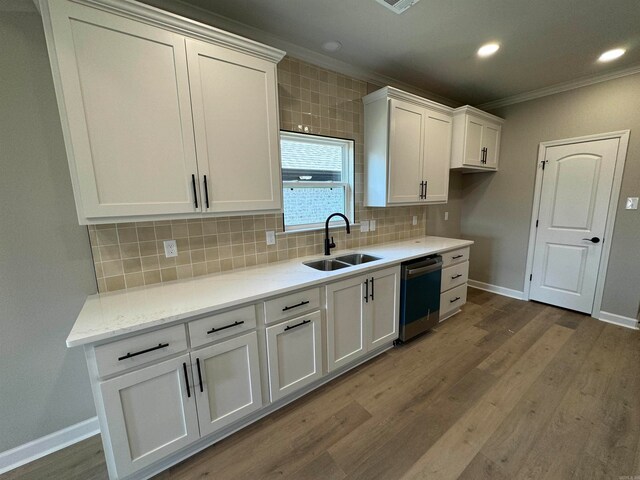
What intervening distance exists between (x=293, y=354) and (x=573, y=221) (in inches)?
141

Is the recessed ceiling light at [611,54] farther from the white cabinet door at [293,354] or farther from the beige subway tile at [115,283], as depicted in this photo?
the beige subway tile at [115,283]

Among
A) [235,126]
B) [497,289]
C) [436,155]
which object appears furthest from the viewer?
[497,289]

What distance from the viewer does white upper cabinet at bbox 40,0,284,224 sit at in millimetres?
1206

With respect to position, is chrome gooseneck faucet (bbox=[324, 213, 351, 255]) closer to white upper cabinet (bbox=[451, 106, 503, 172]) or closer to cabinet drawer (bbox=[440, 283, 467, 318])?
cabinet drawer (bbox=[440, 283, 467, 318])

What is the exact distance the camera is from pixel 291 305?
5.60 ft

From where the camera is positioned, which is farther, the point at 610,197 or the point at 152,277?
the point at 610,197

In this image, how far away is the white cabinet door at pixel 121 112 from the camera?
1188mm

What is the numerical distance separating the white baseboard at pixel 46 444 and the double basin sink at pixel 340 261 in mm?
1800

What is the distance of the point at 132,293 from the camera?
62.5 inches

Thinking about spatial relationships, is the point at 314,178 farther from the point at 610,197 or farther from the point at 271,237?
the point at 610,197

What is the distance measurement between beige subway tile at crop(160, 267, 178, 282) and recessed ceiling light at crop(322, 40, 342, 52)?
210 centimetres

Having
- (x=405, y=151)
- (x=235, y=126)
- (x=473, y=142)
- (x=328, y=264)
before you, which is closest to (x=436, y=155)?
(x=405, y=151)

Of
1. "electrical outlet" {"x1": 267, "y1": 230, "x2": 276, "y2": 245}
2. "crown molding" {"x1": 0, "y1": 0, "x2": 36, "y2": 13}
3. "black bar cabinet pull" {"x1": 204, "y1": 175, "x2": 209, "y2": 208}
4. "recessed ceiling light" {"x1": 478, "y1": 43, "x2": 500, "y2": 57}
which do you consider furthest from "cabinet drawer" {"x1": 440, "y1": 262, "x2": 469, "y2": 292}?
"crown molding" {"x1": 0, "y1": 0, "x2": 36, "y2": 13}

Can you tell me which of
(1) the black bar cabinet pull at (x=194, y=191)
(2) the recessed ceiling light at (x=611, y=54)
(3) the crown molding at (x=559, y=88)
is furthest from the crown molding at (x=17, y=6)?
(3) the crown molding at (x=559, y=88)
